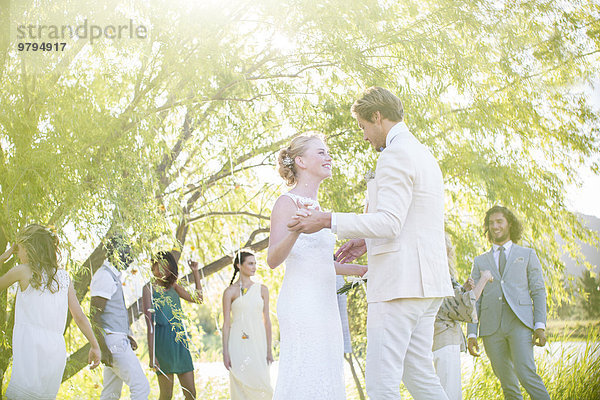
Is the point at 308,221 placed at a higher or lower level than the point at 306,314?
higher

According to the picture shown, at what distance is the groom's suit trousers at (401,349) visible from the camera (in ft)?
8.71

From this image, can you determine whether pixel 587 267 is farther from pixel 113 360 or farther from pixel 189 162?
pixel 113 360

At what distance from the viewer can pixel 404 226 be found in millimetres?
2781

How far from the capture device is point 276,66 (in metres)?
6.26

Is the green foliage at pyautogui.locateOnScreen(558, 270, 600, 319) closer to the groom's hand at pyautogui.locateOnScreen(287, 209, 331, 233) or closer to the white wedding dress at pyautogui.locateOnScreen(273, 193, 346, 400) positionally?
the white wedding dress at pyautogui.locateOnScreen(273, 193, 346, 400)

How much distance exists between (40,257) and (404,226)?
245 centimetres

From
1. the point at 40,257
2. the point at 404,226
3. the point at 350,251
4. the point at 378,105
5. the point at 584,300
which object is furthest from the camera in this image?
the point at 584,300

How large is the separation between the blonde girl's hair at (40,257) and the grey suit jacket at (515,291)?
2.93 metres

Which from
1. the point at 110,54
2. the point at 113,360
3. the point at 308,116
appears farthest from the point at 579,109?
the point at 113,360

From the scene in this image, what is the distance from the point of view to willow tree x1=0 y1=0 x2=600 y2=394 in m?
5.00

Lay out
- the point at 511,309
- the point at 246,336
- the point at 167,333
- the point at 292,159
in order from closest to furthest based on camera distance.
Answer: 1. the point at 292,159
2. the point at 511,309
3. the point at 167,333
4. the point at 246,336

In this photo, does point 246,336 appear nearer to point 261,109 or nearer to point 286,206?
point 261,109

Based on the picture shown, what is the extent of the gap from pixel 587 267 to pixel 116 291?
5.16 m

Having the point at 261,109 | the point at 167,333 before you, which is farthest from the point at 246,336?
the point at 261,109
